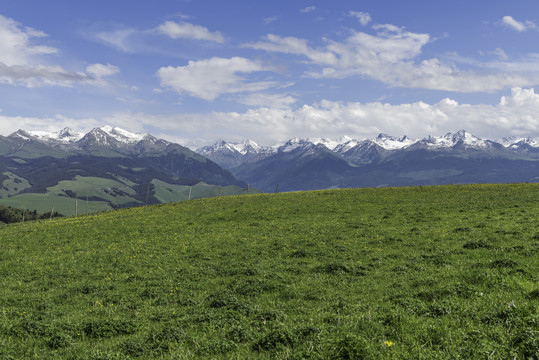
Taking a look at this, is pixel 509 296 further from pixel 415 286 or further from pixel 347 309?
pixel 347 309

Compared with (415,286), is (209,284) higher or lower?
lower

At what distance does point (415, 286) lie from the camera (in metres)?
14.7

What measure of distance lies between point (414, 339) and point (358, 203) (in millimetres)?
43874

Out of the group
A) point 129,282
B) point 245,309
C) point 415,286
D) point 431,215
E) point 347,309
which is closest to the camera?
point 347,309

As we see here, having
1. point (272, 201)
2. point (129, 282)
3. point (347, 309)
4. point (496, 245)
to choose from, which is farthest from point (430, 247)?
point (272, 201)

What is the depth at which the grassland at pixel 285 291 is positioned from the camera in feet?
29.5

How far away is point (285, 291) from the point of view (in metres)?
16.3

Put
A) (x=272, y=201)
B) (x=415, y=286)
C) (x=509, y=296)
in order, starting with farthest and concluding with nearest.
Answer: (x=272, y=201)
(x=415, y=286)
(x=509, y=296)

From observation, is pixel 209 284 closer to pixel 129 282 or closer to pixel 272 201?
pixel 129 282

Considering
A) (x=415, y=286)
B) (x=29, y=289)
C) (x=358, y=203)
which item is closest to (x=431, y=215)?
(x=358, y=203)

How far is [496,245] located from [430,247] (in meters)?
3.93

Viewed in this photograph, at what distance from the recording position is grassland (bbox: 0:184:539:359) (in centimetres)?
899

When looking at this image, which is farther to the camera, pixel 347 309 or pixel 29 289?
pixel 29 289

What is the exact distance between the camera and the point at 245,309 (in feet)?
44.4
